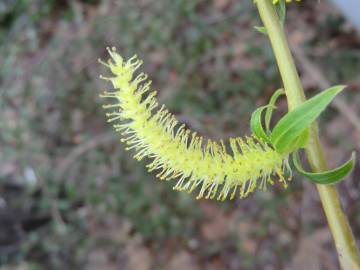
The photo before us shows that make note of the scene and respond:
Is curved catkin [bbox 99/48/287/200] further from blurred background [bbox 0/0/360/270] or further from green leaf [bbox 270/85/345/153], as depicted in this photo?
blurred background [bbox 0/0/360/270]

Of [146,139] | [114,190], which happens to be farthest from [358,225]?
[146,139]

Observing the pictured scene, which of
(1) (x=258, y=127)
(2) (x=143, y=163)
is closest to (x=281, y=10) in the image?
(1) (x=258, y=127)

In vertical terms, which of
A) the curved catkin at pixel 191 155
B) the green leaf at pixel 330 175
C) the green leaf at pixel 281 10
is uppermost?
the green leaf at pixel 281 10

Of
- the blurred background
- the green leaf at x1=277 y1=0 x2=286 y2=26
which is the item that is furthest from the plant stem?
the blurred background

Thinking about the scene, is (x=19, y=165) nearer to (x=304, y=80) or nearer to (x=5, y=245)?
(x=5, y=245)

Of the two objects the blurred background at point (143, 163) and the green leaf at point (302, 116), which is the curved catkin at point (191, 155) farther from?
the blurred background at point (143, 163)

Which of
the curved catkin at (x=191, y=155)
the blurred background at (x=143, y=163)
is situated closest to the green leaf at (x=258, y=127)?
the curved catkin at (x=191, y=155)

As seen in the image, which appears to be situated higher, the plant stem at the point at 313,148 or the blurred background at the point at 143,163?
the blurred background at the point at 143,163
